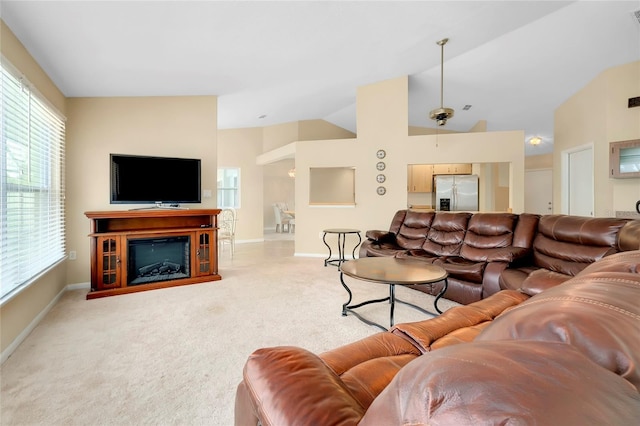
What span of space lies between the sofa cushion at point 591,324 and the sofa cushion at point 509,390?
60mm

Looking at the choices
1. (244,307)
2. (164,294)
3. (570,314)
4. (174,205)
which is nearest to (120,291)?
(164,294)

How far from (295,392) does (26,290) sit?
2911mm

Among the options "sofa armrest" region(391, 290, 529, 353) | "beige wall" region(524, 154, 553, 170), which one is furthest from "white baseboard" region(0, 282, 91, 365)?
"beige wall" region(524, 154, 553, 170)

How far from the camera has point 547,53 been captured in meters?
4.32

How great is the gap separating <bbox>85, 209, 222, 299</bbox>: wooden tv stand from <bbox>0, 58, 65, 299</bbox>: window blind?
1.40 feet

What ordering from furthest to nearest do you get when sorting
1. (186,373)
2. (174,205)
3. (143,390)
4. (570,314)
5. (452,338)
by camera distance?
1. (174,205)
2. (186,373)
3. (143,390)
4. (452,338)
5. (570,314)

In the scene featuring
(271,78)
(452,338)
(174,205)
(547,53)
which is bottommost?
(452,338)

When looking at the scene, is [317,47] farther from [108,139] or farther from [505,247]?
[505,247]

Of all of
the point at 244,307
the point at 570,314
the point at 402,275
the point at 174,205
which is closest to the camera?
the point at 570,314

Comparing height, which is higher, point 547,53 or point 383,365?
point 547,53

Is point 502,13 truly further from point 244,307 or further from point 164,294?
point 164,294

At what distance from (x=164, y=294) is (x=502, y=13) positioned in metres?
5.27

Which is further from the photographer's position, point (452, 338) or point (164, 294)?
point (164, 294)

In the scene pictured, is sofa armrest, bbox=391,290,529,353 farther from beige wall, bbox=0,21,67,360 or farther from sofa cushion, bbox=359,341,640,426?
beige wall, bbox=0,21,67,360
